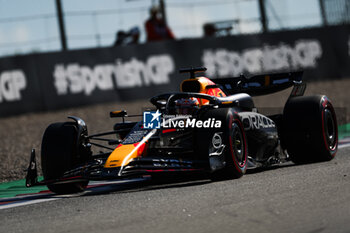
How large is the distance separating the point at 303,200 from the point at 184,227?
1227mm

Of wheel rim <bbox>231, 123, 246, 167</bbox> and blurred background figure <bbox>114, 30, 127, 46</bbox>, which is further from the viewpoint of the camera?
blurred background figure <bbox>114, 30, 127, 46</bbox>

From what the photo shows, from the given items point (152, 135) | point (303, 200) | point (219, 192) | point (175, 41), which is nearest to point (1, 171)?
point (152, 135)

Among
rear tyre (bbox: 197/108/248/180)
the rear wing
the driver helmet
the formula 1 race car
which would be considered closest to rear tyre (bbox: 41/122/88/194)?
the formula 1 race car

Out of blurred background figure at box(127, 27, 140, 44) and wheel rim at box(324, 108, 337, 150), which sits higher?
blurred background figure at box(127, 27, 140, 44)

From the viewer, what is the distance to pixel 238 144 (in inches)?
301

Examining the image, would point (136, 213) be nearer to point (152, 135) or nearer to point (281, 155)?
point (152, 135)

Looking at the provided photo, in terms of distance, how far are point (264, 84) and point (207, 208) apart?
4.39 metres

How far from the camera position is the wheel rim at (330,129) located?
29.0 ft

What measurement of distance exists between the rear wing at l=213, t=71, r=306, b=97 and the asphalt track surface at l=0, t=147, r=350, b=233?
223 centimetres

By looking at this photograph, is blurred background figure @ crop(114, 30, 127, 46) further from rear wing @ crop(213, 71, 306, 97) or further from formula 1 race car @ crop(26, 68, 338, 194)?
formula 1 race car @ crop(26, 68, 338, 194)

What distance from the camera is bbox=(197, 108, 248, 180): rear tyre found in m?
7.15

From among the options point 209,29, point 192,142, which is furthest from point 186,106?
point 209,29

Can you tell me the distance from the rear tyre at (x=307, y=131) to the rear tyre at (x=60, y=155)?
109 inches

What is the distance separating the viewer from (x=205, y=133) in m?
7.21
